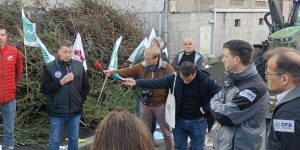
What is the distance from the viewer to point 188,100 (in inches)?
208

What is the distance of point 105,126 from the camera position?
2037mm

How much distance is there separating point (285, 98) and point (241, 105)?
0.73 metres

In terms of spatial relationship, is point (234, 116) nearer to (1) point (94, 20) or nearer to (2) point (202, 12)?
(1) point (94, 20)

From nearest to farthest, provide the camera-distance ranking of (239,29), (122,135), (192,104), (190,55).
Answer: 1. (122,135)
2. (192,104)
3. (190,55)
4. (239,29)

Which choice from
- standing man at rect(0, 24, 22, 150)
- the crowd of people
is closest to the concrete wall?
the crowd of people

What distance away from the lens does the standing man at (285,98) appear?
2.89 m

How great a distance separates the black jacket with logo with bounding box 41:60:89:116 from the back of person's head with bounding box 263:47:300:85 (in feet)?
10.4

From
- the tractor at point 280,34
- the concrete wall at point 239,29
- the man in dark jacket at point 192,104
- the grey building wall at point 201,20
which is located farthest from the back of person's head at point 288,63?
the concrete wall at point 239,29

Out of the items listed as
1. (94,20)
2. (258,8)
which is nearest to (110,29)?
(94,20)

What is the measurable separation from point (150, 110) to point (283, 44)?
→ 5840 millimetres

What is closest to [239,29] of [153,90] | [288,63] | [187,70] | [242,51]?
[153,90]

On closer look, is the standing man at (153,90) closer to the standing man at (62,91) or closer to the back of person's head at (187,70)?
the standing man at (62,91)

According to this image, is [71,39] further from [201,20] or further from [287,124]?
[287,124]

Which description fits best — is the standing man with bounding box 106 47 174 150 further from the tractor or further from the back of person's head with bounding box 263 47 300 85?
the tractor
